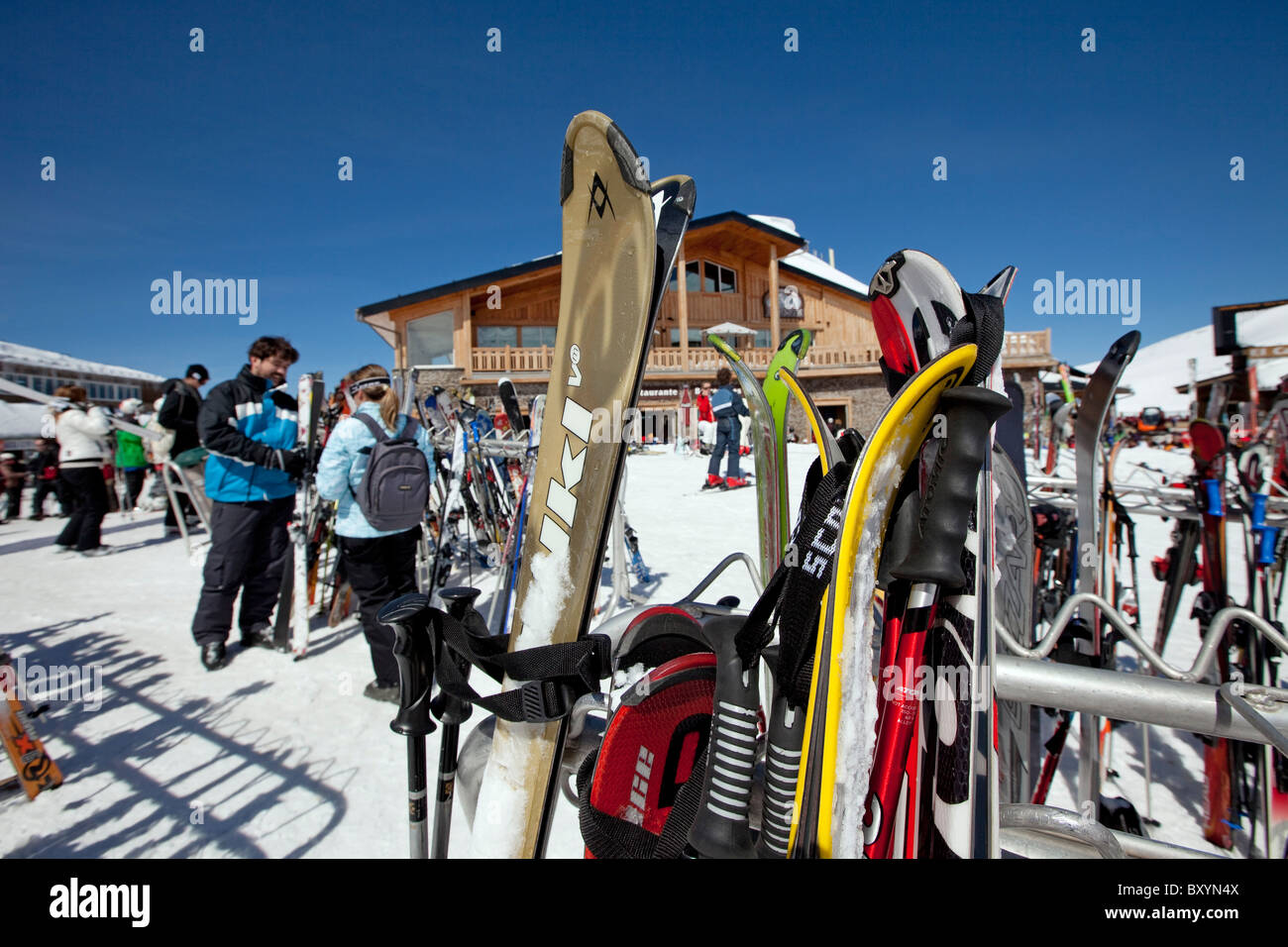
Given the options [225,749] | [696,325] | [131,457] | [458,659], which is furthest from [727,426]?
[696,325]

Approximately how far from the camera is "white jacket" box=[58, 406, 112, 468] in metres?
6.64

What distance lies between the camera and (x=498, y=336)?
2336 cm

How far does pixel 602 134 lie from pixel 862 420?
20.8m

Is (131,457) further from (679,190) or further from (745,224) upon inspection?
(745,224)

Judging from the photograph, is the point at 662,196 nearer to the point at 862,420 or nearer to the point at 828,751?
the point at 828,751

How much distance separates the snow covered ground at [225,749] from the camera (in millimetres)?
2182

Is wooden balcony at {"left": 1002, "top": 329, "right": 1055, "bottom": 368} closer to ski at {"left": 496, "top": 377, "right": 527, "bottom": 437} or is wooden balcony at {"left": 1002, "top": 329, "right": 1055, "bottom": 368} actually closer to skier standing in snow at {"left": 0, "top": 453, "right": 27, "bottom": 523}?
ski at {"left": 496, "top": 377, "right": 527, "bottom": 437}

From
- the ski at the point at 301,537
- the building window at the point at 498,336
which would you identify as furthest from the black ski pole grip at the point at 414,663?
the building window at the point at 498,336

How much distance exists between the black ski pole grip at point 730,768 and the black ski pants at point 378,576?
267 centimetres

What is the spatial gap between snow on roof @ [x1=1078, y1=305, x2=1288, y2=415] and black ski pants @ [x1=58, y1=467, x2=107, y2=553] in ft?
33.2

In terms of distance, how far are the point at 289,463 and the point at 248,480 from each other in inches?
11.9

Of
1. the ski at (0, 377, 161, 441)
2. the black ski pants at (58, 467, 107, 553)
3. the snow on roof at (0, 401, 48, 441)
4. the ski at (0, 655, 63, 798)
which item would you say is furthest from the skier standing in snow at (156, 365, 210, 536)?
the snow on roof at (0, 401, 48, 441)

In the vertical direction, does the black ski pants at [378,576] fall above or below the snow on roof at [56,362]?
below

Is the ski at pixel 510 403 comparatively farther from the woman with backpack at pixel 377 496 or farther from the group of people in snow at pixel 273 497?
the woman with backpack at pixel 377 496
